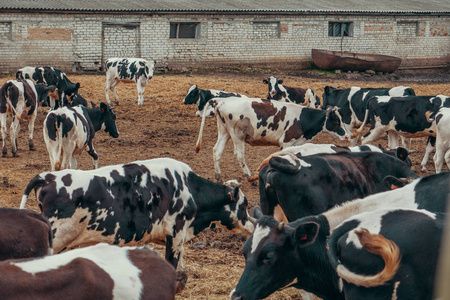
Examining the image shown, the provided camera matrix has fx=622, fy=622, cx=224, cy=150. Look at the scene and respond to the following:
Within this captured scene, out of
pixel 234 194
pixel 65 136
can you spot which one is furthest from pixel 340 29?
pixel 234 194

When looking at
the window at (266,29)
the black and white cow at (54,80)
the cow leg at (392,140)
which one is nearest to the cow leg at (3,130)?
the black and white cow at (54,80)

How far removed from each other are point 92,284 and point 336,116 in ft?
30.7

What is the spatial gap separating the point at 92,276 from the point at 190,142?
35.4ft

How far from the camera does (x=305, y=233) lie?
16.0ft

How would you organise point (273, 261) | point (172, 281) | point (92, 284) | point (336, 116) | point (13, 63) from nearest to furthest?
point (92, 284) < point (172, 281) < point (273, 261) < point (336, 116) < point (13, 63)

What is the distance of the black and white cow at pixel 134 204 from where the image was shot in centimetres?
621

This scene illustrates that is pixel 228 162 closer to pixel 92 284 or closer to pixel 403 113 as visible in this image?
pixel 403 113

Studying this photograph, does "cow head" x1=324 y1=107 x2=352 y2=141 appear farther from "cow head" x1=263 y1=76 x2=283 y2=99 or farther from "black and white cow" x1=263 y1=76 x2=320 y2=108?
"cow head" x1=263 y1=76 x2=283 y2=99

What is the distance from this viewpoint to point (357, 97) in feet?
50.4

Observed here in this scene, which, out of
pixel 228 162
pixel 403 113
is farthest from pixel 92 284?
pixel 403 113

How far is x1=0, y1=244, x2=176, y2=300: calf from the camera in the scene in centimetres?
372

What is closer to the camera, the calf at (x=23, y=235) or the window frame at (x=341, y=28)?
the calf at (x=23, y=235)

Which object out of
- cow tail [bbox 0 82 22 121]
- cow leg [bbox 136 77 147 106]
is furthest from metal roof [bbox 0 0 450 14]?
cow tail [bbox 0 82 22 121]

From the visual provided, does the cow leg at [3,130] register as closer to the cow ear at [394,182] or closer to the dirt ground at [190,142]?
the dirt ground at [190,142]
